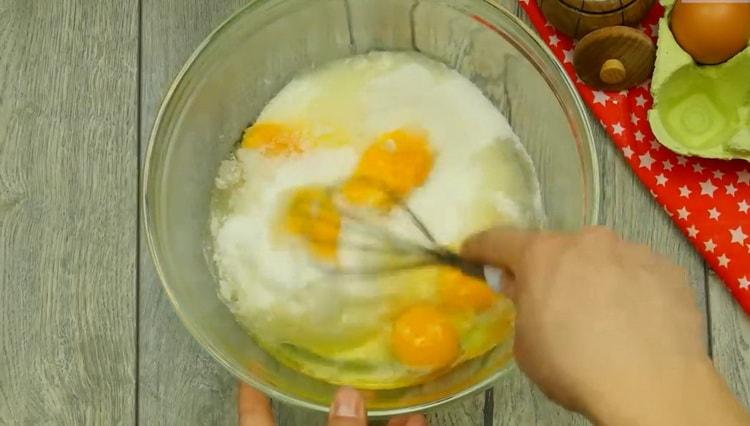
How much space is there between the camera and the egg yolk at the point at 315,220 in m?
0.93

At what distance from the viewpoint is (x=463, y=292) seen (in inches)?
34.5

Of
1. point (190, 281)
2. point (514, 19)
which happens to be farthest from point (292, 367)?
point (514, 19)

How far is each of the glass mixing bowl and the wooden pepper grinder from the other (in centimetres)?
13

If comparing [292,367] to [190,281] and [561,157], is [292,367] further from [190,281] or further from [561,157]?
[561,157]

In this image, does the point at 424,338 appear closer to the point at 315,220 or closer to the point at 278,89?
the point at 315,220

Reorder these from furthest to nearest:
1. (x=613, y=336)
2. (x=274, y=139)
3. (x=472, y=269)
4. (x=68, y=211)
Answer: (x=68, y=211) < (x=274, y=139) < (x=472, y=269) < (x=613, y=336)

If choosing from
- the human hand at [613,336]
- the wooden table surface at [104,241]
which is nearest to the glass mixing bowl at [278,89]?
the wooden table surface at [104,241]

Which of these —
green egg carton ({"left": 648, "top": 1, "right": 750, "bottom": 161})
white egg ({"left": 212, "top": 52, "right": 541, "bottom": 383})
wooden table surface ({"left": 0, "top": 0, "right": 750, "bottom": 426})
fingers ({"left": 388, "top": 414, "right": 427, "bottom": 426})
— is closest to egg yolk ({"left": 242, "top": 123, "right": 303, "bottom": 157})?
white egg ({"left": 212, "top": 52, "right": 541, "bottom": 383})

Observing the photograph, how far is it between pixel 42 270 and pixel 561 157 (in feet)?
2.10

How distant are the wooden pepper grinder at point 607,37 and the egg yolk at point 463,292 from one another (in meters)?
0.34

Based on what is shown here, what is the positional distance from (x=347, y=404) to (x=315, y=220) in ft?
0.69

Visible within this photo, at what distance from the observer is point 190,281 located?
0.94 m

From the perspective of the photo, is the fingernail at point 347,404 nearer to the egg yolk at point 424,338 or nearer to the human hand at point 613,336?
the egg yolk at point 424,338

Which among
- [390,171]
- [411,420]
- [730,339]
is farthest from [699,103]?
[411,420]
